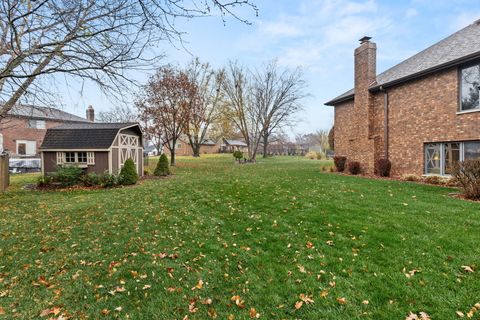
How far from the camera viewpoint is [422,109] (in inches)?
478

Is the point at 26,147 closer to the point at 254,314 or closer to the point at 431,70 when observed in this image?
the point at 254,314

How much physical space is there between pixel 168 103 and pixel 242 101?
12132mm

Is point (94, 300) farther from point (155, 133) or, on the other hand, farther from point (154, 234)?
point (155, 133)

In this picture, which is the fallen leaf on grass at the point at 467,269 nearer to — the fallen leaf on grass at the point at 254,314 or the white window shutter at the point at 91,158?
the fallen leaf on grass at the point at 254,314

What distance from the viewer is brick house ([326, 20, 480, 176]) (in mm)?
10523

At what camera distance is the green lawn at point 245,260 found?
124 inches

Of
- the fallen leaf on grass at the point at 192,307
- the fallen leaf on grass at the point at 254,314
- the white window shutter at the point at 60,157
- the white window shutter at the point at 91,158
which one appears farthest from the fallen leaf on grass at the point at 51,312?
the white window shutter at the point at 60,157

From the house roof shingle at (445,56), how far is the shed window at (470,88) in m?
0.62

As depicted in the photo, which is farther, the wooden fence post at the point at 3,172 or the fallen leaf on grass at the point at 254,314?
the wooden fence post at the point at 3,172

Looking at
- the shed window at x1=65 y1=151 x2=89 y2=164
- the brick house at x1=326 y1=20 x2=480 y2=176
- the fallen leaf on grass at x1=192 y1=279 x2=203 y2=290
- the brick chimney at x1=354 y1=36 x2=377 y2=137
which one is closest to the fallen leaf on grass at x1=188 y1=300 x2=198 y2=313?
the fallen leaf on grass at x1=192 y1=279 x2=203 y2=290

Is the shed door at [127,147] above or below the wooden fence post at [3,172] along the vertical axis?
above

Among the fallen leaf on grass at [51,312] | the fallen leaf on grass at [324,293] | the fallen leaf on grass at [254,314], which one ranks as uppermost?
the fallen leaf on grass at [324,293]

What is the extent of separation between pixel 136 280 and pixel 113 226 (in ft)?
9.04

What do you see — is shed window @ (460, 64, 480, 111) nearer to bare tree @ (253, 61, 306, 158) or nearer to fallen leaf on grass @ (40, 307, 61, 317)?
fallen leaf on grass @ (40, 307, 61, 317)
